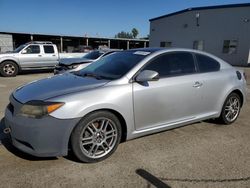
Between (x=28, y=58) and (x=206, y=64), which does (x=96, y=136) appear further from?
(x=28, y=58)

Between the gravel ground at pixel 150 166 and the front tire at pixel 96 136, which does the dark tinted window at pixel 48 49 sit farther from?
the front tire at pixel 96 136

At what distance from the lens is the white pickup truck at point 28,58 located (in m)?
13.4

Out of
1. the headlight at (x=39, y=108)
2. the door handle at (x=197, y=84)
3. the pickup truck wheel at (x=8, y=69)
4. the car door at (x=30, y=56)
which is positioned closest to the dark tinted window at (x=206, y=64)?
the door handle at (x=197, y=84)

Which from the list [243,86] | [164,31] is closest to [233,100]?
[243,86]

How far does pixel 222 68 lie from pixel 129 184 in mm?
3093

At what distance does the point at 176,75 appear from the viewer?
14.3ft

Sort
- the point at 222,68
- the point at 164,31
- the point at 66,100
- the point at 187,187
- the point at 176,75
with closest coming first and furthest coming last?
the point at 187,187, the point at 66,100, the point at 176,75, the point at 222,68, the point at 164,31

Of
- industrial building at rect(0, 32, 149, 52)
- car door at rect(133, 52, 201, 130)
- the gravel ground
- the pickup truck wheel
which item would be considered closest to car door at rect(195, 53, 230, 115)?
car door at rect(133, 52, 201, 130)

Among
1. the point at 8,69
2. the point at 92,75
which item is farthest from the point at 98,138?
the point at 8,69

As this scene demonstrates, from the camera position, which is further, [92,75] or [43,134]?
[92,75]

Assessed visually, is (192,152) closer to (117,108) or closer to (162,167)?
(162,167)

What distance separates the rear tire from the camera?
203 inches

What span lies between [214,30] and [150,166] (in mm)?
24209

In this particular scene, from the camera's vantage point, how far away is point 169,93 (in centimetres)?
416
